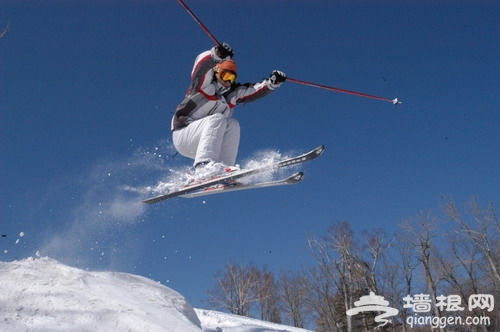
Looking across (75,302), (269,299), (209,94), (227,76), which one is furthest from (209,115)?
(269,299)

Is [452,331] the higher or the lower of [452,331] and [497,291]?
the lower

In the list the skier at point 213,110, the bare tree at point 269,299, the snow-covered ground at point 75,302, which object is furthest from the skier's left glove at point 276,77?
the bare tree at point 269,299

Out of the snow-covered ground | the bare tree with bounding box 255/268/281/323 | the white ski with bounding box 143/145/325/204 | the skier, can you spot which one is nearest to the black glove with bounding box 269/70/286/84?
the skier

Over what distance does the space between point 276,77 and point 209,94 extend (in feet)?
3.75

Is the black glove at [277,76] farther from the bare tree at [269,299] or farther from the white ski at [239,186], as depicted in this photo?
the bare tree at [269,299]

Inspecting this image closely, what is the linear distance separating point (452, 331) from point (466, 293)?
109 inches

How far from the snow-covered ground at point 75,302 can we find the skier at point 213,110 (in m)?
2.32

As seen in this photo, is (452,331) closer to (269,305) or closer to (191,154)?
(269,305)

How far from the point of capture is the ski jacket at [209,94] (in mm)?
5832

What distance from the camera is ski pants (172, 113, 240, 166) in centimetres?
602

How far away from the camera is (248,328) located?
9.13m

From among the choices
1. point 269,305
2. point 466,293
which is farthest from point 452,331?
point 269,305

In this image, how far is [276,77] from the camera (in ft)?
21.2

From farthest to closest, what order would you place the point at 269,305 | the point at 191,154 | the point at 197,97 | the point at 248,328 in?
the point at 269,305, the point at 248,328, the point at 191,154, the point at 197,97
